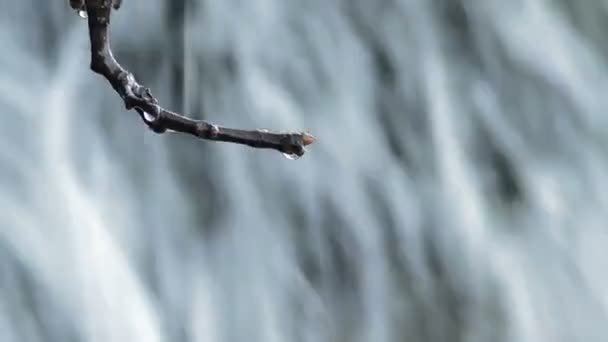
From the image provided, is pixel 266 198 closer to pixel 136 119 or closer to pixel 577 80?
pixel 136 119

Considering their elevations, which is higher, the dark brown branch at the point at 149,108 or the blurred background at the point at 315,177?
the blurred background at the point at 315,177

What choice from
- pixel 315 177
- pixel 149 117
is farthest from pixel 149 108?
pixel 315 177

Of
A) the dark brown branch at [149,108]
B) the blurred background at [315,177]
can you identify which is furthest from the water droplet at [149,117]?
the blurred background at [315,177]

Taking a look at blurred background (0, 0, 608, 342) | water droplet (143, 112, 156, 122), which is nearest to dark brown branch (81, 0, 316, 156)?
water droplet (143, 112, 156, 122)

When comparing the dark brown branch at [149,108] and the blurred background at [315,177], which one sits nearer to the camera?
the dark brown branch at [149,108]

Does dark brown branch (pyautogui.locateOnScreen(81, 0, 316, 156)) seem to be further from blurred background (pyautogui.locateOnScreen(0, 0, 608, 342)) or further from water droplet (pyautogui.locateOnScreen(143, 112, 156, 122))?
blurred background (pyautogui.locateOnScreen(0, 0, 608, 342))

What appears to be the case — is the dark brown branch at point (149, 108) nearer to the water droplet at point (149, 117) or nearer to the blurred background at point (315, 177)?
the water droplet at point (149, 117)
